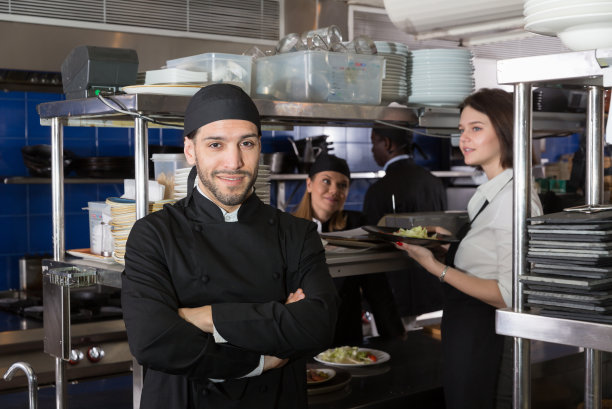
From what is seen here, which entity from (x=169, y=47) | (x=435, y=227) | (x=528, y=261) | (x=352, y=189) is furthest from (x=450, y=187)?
(x=528, y=261)

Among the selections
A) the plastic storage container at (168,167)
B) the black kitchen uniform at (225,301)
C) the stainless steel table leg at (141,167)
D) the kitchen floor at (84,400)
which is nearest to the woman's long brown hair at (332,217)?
the kitchen floor at (84,400)

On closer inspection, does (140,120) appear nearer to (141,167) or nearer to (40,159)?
(141,167)

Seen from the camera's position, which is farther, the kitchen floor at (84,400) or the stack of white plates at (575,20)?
the kitchen floor at (84,400)

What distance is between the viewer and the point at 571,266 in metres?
1.61

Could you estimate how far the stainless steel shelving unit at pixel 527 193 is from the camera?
1555mm

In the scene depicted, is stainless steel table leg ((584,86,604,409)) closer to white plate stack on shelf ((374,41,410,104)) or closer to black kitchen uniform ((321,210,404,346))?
white plate stack on shelf ((374,41,410,104))

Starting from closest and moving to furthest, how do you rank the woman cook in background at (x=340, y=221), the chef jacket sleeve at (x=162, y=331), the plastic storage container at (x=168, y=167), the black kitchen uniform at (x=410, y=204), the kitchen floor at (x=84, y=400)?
1. the chef jacket sleeve at (x=162, y=331)
2. the plastic storage container at (x=168, y=167)
3. the kitchen floor at (x=84, y=400)
4. the woman cook in background at (x=340, y=221)
5. the black kitchen uniform at (x=410, y=204)

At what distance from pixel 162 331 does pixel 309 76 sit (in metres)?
1.18

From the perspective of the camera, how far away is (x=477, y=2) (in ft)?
12.1

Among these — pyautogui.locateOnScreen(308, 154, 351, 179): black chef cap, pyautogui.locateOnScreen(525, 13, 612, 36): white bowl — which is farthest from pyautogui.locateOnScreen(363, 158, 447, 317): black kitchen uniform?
pyautogui.locateOnScreen(525, 13, 612, 36): white bowl

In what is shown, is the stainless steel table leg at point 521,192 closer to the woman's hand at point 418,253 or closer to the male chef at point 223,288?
the male chef at point 223,288

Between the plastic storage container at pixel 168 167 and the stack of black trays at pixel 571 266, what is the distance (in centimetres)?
130

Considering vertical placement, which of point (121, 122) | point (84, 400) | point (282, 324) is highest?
point (121, 122)

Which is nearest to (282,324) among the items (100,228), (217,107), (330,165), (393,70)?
(217,107)
